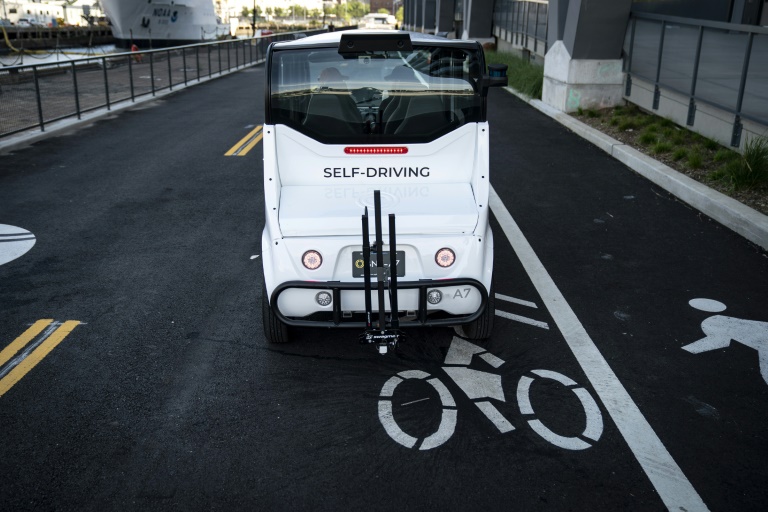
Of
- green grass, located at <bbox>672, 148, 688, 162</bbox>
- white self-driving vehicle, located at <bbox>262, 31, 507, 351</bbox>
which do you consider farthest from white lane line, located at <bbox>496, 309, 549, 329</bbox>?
green grass, located at <bbox>672, 148, 688, 162</bbox>

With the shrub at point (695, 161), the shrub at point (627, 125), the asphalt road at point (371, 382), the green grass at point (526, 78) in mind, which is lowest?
the asphalt road at point (371, 382)

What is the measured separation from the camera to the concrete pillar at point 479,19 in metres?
37.0

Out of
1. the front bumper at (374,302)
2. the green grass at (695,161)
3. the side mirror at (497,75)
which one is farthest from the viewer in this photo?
the green grass at (695,161)

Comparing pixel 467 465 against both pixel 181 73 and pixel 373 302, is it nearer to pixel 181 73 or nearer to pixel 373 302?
pixel 373 302

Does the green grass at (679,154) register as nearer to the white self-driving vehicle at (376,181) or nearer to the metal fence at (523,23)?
the white self-driving vehicle at (376,181)

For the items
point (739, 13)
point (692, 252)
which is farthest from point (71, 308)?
point (739, 13)

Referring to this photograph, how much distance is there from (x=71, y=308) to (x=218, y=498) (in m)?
3.20

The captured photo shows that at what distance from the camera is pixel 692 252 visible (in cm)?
765

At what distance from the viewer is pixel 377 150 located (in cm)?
554

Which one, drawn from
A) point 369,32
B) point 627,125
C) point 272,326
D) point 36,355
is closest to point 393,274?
point 272,326

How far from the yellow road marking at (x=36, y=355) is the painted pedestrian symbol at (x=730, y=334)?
195 inches

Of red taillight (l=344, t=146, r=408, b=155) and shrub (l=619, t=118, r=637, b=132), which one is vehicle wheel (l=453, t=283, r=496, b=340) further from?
shrub (l=619, t=118, r=637, b=132)

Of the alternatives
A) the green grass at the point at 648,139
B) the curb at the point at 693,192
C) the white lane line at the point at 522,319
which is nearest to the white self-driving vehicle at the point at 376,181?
the white lane line at the point at 522,319

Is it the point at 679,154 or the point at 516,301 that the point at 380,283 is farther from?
the point at 679,154
